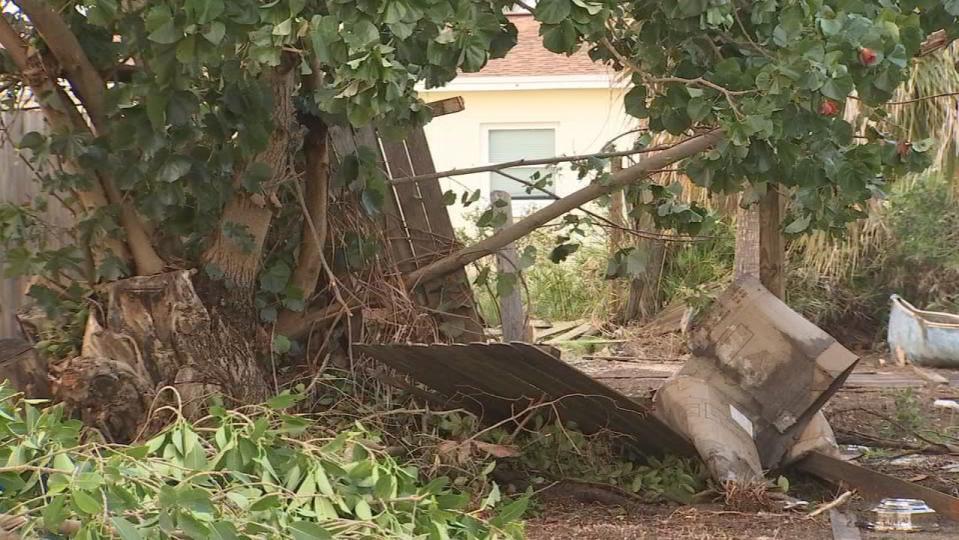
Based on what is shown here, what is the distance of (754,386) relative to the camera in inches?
216

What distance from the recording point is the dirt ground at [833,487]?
4527 mm

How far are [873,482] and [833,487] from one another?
1.04 feet

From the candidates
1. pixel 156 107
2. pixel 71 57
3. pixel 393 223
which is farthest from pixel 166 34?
pixel 393 223

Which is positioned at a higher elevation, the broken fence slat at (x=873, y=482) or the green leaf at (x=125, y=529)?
the green leaf at (x=125, y=529)

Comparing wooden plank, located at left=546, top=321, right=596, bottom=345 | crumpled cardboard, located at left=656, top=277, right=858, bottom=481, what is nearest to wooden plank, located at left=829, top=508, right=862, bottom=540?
crumpled cardboard, located at left=656, top=277, right=858, bottom=481

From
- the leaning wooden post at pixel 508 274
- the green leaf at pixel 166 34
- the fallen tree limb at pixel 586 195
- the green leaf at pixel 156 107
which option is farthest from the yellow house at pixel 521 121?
the green leaf at pixel 166 34

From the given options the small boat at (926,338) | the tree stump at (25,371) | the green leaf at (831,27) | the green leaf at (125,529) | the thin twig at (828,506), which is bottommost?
the small boat at (926,338)

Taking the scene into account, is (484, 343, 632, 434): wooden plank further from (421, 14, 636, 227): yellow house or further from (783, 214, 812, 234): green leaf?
(421, 14, 636, 227): yellow house

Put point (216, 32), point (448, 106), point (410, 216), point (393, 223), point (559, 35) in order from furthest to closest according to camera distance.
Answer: point (410, 216), point (393, 223), point (448, 106), point (559, 35), point (216, 32)

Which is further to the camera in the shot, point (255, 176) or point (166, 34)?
point (255, 176)

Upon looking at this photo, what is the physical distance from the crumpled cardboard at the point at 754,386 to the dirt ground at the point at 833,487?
0.25m

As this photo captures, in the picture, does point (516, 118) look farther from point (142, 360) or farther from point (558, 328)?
point (142, 360)

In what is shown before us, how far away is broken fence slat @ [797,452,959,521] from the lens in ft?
15.5

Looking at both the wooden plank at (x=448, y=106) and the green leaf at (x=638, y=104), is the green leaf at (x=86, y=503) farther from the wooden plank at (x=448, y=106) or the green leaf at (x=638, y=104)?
the wooden plank at (x=448, y=106)
